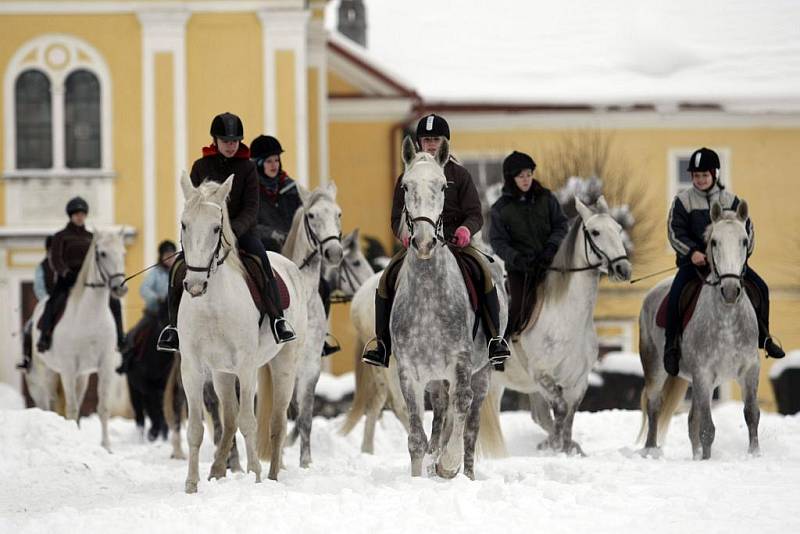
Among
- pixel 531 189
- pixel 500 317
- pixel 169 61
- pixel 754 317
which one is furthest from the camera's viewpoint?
pixel 169 61

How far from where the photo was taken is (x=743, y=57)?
40094mm

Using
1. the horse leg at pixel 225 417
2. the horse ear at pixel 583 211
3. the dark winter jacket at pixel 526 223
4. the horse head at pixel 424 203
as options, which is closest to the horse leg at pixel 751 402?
the horse ear at pixel 583 211

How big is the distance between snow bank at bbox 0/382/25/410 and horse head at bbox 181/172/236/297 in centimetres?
1836

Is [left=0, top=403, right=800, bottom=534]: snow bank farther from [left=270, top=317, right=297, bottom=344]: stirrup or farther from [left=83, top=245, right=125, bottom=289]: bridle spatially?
[left=83, top=245, right=125, bottom=289]: bridle

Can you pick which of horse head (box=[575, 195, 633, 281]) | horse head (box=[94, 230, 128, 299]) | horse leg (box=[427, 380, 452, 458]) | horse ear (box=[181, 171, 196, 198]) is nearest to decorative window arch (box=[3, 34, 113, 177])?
horse head (box=[94, 230, 128, 299])

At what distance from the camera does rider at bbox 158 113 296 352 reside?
11977 millimetres

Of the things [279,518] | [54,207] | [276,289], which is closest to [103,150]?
[54,207]

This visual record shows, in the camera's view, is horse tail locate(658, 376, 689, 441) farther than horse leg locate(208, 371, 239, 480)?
Yes

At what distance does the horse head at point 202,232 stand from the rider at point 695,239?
4688mm

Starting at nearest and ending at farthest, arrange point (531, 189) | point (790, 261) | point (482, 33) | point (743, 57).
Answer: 1. point (531, 189)
2. point (790, 261)
3. point (743, 57)
4. point (482, 33)

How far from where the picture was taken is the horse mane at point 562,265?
47.9ft

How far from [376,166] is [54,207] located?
8770 mm

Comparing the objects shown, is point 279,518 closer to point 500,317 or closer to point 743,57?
point 500,317

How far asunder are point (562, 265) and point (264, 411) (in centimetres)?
321
